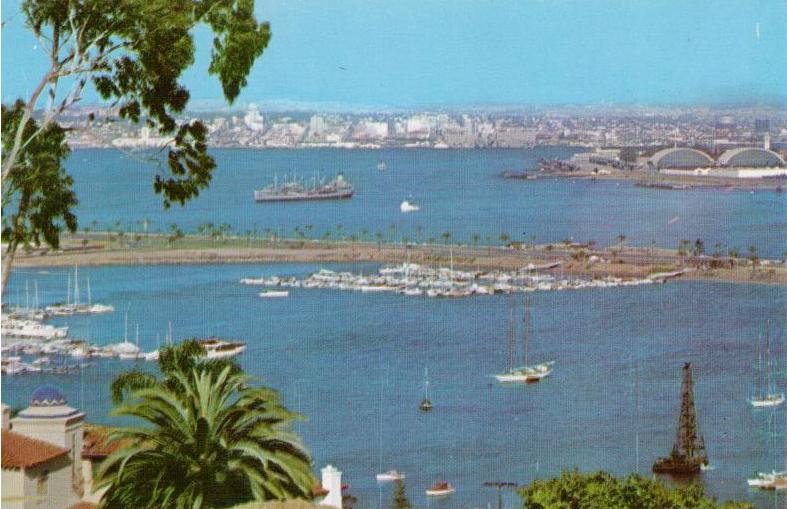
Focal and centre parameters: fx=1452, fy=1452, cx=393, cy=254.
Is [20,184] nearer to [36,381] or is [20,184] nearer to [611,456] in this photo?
[611,456]

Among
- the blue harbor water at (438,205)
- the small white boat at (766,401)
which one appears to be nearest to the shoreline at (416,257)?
the blue harbor water at (438,205)

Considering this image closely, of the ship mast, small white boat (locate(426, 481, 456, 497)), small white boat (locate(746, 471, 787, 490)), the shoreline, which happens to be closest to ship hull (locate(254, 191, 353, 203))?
the shoreline

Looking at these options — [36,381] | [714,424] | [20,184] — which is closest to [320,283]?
[36,381]

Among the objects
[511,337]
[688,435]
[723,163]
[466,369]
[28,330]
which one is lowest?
[688,435]

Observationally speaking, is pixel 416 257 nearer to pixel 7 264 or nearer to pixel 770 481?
pixel 770 481

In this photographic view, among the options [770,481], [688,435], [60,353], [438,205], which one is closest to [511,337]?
[688,435]

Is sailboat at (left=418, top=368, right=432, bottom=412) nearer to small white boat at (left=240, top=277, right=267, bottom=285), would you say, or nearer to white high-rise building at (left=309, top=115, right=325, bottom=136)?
white high-rise building at (left=309, top=115, right=325, bottom=136)
